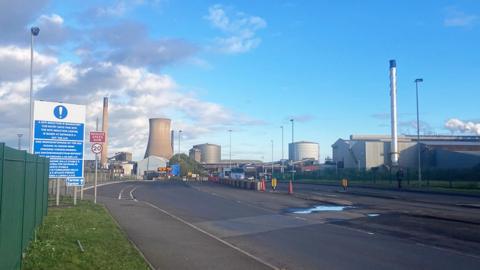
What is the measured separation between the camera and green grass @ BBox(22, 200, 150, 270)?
1012cm

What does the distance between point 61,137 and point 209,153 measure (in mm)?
171728

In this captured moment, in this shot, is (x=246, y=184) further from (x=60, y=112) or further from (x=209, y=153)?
(x=209, y=153)

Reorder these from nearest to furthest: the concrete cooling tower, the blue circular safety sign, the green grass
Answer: the green grass → the blue circular safety sign → the concrete cooling tower

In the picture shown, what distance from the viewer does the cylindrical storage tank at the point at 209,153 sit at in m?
194

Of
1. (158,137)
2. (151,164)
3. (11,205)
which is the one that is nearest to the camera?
(11,205)

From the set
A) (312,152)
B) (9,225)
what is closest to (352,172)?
(9,225)

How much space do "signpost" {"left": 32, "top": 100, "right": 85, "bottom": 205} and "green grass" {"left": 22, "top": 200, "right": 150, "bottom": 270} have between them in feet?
20.2

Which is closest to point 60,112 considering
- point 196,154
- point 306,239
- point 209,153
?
point 306,239

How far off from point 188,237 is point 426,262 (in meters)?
6.39

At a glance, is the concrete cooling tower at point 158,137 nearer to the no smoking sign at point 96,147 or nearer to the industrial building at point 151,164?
the industrial building at point 151,164

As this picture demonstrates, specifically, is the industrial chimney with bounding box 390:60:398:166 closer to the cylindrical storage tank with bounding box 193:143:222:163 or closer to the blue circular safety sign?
the blue circular safety sign

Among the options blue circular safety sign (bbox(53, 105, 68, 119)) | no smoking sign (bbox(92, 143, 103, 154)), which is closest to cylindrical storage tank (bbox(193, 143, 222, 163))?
no smoking sign (bbox(92, 143, 103, 154))

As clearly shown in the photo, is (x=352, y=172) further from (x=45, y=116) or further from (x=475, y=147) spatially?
(x=45, y=116)

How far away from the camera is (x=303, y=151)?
173500 mm
